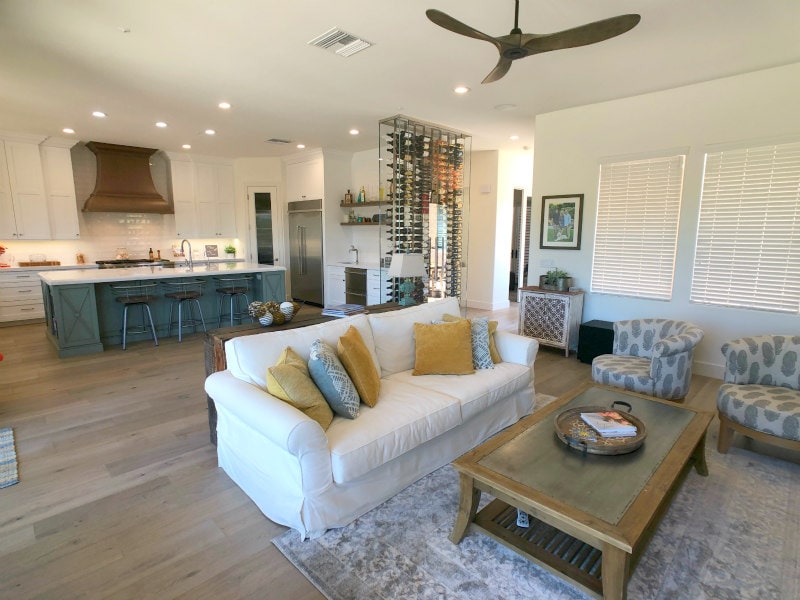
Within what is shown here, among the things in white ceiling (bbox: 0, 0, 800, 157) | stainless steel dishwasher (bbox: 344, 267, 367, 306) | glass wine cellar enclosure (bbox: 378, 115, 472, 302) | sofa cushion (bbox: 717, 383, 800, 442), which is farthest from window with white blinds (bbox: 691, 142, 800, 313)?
stainless steel dishwasher (bbox: 344, 267, 367, 306)

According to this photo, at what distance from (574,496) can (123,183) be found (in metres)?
8.36

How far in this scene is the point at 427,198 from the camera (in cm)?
581

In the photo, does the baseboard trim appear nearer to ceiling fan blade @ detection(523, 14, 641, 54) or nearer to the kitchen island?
ceiling fan blade @ detection(523, 14, 641, 54)

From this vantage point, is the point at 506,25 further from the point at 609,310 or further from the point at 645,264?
the point at 609,310

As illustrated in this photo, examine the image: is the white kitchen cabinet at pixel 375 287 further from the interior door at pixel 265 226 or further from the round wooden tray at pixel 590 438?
the round wooden tray at pixel 590 438

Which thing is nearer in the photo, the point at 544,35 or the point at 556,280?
the point at 544,35

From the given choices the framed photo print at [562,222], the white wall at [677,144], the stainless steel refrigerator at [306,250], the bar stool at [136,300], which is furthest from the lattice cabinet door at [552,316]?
the bar stool at [136,300]

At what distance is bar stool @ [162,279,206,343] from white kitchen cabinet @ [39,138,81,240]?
2957mm

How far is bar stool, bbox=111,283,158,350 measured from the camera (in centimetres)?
519

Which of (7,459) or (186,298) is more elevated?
(186,298)

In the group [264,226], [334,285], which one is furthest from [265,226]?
[334,285]

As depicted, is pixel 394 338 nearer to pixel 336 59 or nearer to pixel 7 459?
pixel 336 59

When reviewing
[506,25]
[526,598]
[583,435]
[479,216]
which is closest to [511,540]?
[526,598]

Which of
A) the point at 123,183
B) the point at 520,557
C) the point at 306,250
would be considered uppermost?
the point at 123,183
